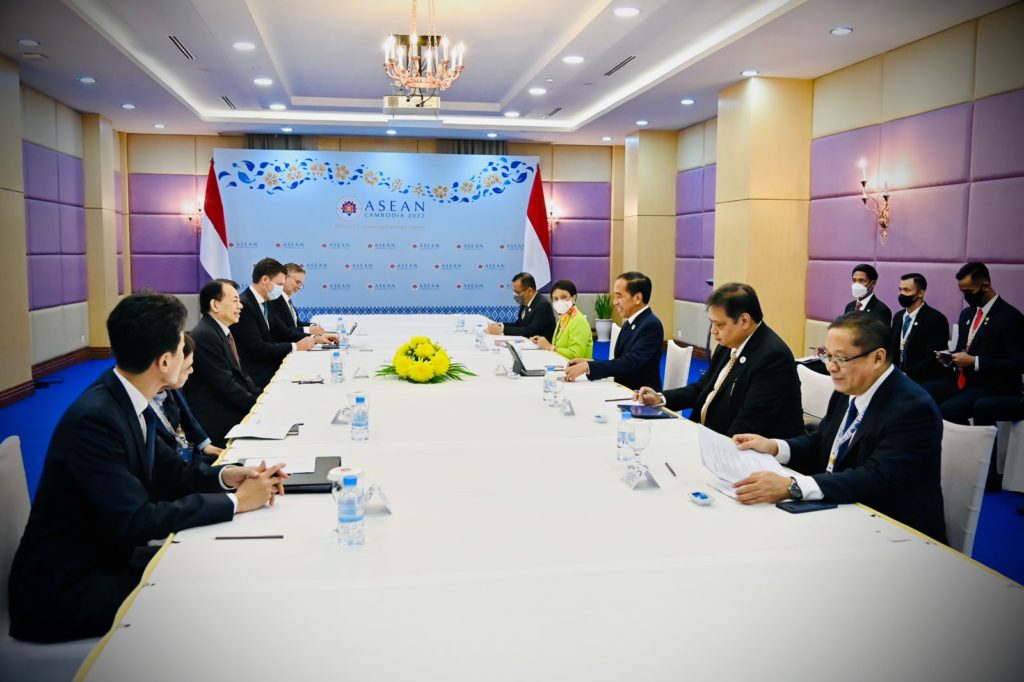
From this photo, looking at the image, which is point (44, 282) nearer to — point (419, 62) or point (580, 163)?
point (419, 62)

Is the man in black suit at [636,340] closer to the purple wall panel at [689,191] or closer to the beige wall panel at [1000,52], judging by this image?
the beige wall panel at [1000,52]

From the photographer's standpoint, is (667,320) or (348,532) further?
(667,320)

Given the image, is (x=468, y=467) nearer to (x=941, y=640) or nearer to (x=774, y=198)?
(x=941, y=640)

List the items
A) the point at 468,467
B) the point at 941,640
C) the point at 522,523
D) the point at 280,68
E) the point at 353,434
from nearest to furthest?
the point at 941,640, the point at 522,523, the point at 468,467, the point at 353,434, the point at 280,68

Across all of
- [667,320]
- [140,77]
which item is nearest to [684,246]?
[667,320]

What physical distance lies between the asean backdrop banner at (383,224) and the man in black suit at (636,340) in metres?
7.53

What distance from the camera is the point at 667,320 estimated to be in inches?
479

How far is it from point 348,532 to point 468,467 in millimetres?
775

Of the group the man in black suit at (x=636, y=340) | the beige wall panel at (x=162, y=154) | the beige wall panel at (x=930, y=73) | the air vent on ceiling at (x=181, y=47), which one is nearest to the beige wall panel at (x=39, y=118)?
the air vent on ceiling at (x=181, y=47)

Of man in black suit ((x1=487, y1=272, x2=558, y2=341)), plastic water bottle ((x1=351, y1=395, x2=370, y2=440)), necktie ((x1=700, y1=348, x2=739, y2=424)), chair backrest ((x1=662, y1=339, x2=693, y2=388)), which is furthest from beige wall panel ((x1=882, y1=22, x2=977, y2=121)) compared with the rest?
plastic water bottle ((x1=351, y1=395, x2=370, y2=440))

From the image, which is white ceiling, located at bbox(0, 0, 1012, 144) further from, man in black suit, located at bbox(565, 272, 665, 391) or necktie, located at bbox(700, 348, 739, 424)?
necktie, located at bbox(700, 348, 739, 424)

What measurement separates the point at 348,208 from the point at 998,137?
28.7 feet

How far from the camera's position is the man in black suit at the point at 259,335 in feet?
19.8

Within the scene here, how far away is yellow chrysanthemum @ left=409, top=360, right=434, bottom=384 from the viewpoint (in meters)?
4.50
